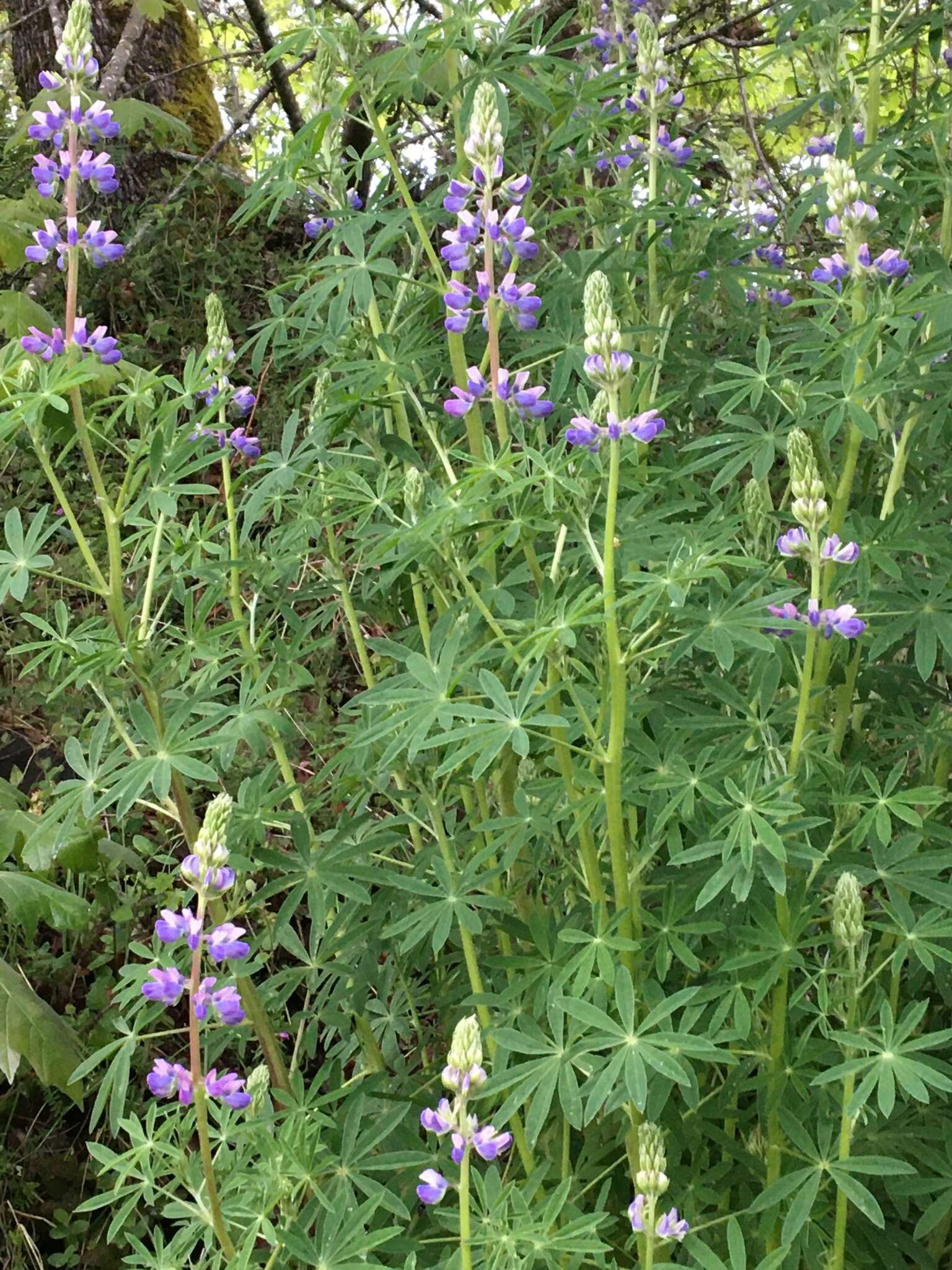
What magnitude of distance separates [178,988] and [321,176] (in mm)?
1441

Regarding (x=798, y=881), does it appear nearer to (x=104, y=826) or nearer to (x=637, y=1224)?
(x=637, y=1224)

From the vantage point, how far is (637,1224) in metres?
1.59

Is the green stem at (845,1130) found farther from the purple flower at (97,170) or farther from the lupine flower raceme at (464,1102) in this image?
the purple flower at (97,170)

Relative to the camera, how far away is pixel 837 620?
173cm

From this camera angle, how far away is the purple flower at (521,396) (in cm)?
192

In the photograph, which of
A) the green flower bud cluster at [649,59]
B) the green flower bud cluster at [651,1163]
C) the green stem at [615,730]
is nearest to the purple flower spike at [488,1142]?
the green flower bud cluster at [651,1163]

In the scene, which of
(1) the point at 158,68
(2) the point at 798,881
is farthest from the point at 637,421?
(1) the point at 158,68

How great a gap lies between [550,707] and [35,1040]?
1393 millimetres

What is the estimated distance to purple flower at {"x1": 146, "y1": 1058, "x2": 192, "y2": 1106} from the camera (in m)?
1.63

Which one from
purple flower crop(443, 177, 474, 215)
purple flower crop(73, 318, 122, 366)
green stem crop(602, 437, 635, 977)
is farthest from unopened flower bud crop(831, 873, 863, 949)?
purple flower crop(73, 318, 122, 366)

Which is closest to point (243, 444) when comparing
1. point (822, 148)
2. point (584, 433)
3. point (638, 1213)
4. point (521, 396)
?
point (521, 396)

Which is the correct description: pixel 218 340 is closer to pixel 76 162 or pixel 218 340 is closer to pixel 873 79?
pixel 76 162

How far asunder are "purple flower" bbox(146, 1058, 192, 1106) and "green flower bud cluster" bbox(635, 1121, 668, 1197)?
577 mm

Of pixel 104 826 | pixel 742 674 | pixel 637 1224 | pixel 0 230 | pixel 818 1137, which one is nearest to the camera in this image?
pixel 637 1224
